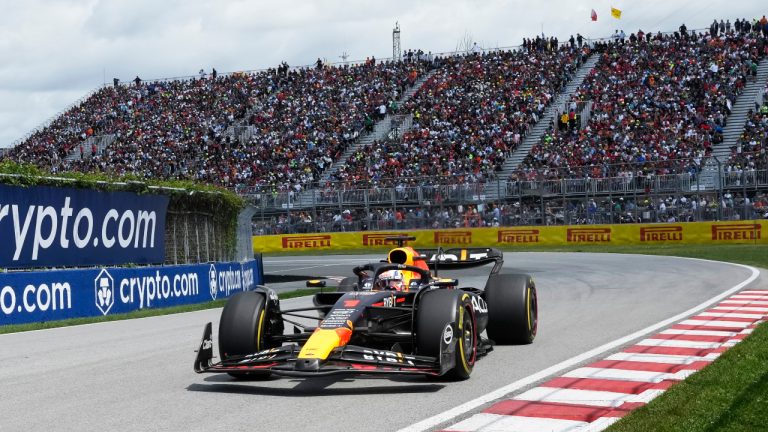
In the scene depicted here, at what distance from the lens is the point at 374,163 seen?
47062 millimetres

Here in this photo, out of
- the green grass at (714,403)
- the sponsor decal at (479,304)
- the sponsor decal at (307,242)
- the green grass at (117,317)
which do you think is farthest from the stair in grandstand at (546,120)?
the green grass at (714,403)

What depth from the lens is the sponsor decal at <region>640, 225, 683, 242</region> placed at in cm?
3791

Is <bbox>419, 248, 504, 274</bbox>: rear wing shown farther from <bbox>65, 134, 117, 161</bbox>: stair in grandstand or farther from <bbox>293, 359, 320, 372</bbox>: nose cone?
<bbox>65, 134, 117, 161</bbox>: stair in grandstand

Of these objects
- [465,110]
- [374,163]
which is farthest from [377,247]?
[465,110]

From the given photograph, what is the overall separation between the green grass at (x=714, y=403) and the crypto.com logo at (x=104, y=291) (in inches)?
442

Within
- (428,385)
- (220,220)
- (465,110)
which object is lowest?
(428,385)

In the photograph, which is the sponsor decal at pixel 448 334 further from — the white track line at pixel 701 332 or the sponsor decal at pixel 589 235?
the sponsor decal at pixel 589 235

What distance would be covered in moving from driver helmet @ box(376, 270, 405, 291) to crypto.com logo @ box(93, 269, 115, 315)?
27.0 ft

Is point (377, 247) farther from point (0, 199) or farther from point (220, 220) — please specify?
point (0, 199)

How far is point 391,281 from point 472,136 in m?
36.3

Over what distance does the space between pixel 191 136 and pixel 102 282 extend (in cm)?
3924

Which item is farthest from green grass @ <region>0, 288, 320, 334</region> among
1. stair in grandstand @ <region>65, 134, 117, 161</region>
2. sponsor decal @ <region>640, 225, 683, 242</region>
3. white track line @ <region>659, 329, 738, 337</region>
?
stair in grandstand @ <region>65, 134, 117, 161</region>

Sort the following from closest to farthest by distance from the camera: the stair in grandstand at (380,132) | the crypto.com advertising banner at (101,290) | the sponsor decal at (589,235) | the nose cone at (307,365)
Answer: the nose cone at (307,365)
the crypto.com advertising banner at (101,290)
the sponsor decal at (589,235)
the stair in grandstand at (380,132)

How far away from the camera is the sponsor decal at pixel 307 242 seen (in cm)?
4409
